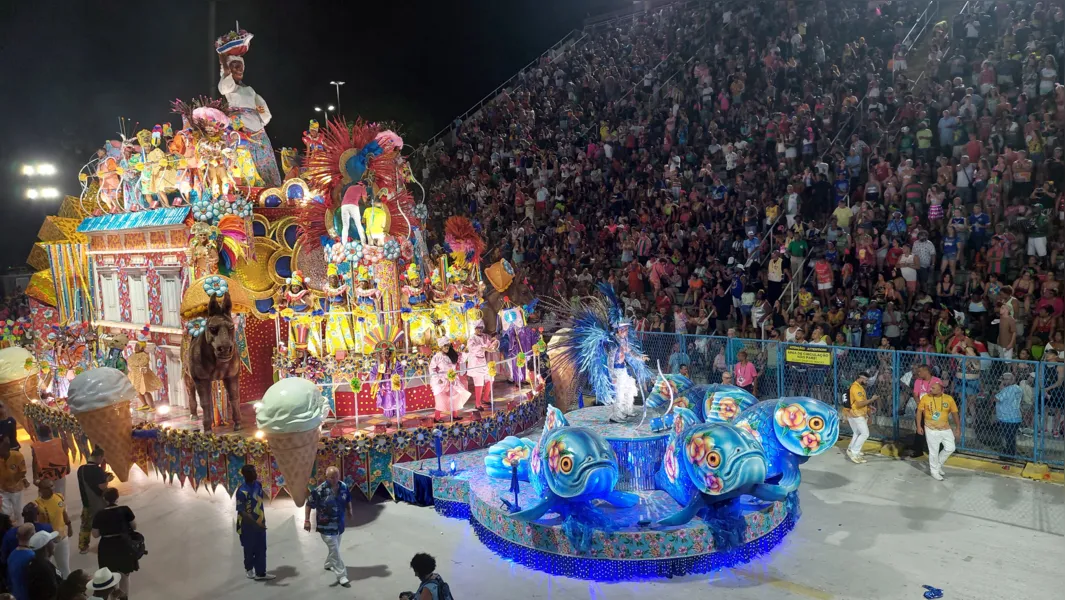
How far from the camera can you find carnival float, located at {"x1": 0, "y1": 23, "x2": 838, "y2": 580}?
845cm

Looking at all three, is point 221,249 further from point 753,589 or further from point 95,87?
point 95,87

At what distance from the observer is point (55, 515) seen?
8258 millimetres

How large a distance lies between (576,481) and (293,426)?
356 centimetres

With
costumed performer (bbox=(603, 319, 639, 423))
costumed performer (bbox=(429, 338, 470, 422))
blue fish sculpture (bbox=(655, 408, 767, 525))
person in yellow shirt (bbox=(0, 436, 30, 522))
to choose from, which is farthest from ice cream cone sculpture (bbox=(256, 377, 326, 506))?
blue fish sculpture (bbox=(655, 408, 767, 525))

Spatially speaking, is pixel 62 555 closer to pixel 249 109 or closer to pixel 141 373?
pixel 141 373

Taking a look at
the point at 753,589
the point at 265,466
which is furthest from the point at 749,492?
the point at 265,466

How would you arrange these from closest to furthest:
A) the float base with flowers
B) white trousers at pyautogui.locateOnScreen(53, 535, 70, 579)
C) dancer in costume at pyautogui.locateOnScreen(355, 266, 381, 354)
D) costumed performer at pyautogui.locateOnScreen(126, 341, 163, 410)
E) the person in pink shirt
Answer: the float base with flowers, white trousers at pyautogui.locateOnScreen(53, 535, 70, 579), dancer in costume at pyautogui.locateOnScreen(355, 266, 381, 354), costumed performer at pyautogui.locateOnScreen(126, 341, 163, 410), the person in pink shirt

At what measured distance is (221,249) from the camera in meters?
12.5

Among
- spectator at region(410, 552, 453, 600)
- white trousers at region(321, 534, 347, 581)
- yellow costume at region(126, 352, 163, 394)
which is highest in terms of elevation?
yellow costume at region(126, 352, 163, 394)

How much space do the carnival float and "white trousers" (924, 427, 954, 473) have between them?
1.99m

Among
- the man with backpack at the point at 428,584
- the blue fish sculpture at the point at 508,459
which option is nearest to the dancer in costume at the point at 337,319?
the blue fish sculpture at the point at 508,459

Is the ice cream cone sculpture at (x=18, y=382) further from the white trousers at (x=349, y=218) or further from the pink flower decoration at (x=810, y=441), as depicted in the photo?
the pink flower decoration at (x=810, y=441)

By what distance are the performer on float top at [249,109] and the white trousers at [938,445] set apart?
1101 centimetres

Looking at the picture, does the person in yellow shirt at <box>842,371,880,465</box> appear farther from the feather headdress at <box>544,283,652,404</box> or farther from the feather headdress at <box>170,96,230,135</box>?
the feather headdress at <box>170,96,230,135</box>
